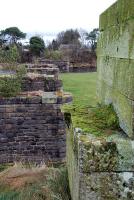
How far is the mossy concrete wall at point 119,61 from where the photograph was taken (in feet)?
9.57

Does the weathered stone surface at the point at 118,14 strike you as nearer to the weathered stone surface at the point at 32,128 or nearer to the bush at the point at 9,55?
the weathered stone surface at the point at 32,128

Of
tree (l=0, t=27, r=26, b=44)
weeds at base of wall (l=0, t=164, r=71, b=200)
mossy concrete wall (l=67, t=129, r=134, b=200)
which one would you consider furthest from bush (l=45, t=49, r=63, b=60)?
mossy concrete wall (l=67, t=129, r=134, b=200)

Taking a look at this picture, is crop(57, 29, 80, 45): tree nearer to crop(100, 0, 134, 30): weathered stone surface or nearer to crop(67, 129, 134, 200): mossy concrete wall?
crop(100, 0, 134, 30): weathered stone surface

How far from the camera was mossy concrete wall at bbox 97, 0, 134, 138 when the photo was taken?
292 cm

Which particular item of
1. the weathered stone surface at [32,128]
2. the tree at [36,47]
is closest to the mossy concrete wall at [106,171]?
the weathered stone surface at [32,128]

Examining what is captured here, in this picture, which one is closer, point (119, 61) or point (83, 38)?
point (119, 61)

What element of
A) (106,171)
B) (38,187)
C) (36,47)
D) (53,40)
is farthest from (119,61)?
(53,40)

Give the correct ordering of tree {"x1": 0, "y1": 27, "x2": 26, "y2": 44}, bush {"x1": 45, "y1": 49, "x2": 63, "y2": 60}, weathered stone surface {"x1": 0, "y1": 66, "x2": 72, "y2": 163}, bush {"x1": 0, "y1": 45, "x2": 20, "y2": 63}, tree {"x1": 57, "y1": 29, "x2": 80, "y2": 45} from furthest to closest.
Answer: tree {"x1": 57, "y1": 29, "x2": 80, "y2": 45} → tree {"x1": 0, "y1": 27, "x2": 26, "y2": 44} → bush {"x1": 45, "y1": 49, "x2": 63, "y2": 60} → bush {"x1": 0, "y1": 45, "x2": 20, "y2": 63} → weathered stone surface {"x1": 0, "y1": 66, "x2": 72, "y2": 163}

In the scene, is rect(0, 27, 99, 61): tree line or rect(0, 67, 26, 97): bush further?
rect(0, 27, 99, 61): tree line

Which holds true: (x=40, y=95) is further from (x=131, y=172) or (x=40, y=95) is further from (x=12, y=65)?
(x=131, y=172)

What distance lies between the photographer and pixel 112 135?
302 cm

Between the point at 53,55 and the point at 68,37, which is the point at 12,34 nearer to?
the point at 53,55

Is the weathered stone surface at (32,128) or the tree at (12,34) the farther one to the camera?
the tree at (12,34)

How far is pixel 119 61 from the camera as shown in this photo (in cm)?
333
